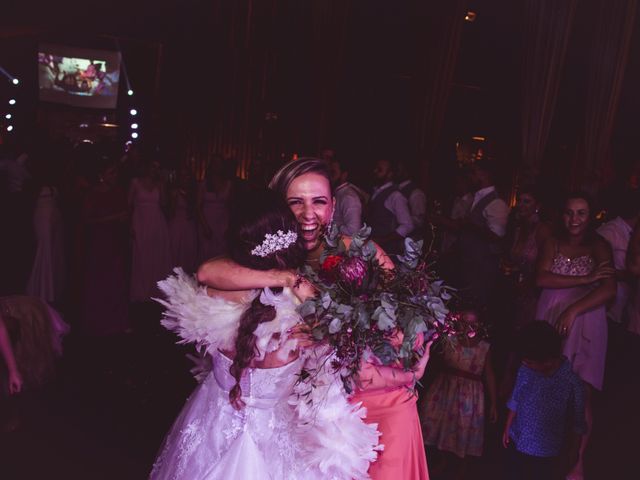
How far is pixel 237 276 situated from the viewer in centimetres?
191

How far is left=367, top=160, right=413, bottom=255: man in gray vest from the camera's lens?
225 inches

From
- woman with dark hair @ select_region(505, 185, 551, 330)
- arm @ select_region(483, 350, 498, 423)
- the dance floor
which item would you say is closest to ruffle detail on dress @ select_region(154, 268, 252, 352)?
the dance floor

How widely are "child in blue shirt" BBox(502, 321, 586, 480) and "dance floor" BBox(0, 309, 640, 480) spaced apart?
0.49 meters

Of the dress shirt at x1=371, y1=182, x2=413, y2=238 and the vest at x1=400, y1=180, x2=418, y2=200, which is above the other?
the vest at x1=400, y1=180, x2=418, y2=200

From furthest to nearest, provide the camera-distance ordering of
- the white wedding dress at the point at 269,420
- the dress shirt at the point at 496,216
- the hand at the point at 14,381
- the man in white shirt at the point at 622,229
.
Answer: the dress shirt at the point at 496,216 → the man in white shirt at the point at 622,229 → the hand at the point at 14,381 → the white wedding dress at the point at 269,420

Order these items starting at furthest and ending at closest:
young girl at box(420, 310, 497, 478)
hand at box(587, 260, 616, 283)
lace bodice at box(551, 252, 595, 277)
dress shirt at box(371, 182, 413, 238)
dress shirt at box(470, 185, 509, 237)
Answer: dress shirt at box(371, 182, 413, 238) → dress shirt at box(470, 185, 509, 237) → lace bodice at box(551, 252, 595, 277) → hand at box(587, 260, 616, 283) → young girl at box(420, 310, 497, 478)

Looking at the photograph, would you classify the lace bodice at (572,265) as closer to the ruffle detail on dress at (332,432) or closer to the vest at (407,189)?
the ruffle detail on dress at (332,432)

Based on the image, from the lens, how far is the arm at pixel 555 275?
3.44 meters

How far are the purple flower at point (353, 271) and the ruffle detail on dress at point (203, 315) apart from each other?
0.32m

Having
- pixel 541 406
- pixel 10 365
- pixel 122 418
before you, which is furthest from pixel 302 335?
pixel 122 418

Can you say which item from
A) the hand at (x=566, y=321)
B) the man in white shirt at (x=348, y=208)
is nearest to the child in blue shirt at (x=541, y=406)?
the hand at (x=566, y=321)

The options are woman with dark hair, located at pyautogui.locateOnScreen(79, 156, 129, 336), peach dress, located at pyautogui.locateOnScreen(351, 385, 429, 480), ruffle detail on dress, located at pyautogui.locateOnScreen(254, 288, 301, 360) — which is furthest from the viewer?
woman with dark hair, located at pyautogui.locateOnScreen(79, 156, 129, 336)

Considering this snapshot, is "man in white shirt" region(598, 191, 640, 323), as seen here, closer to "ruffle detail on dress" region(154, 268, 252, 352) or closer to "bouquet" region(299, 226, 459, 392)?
"bouquet" region(299, 226, 459, 392)

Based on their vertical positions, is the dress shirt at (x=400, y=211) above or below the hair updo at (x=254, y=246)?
below
